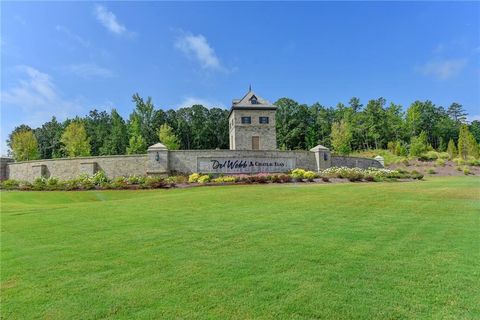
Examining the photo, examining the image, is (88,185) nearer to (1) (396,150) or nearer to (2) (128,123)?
(2) (128,123)

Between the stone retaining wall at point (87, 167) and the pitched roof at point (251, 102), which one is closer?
the stone retaining wall at point (87, 167)

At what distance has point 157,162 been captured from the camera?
25.0 meters

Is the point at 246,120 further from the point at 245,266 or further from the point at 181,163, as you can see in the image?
the point at 245,266

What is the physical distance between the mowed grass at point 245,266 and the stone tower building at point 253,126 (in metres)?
29.6

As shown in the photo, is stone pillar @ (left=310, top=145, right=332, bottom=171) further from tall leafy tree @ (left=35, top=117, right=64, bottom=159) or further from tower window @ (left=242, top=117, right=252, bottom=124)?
tall leafy tree @ (left=35, top=117, right=64, bottom=159)

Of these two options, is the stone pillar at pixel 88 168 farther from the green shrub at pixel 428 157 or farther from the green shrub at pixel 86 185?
the green shrub at pixel 428 157

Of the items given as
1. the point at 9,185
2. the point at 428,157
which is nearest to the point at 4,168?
the point at 9,185

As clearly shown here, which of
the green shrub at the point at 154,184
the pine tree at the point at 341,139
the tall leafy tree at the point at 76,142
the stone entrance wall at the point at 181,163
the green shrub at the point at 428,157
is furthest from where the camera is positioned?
the pine tree at the point at 341,139

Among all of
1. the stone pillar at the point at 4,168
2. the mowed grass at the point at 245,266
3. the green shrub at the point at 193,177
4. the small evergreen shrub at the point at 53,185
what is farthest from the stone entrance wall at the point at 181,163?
the mowed grass at the point at 245,266

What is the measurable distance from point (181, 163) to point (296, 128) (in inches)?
1830

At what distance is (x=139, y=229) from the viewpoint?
7.53 metres

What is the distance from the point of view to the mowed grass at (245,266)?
147 inches

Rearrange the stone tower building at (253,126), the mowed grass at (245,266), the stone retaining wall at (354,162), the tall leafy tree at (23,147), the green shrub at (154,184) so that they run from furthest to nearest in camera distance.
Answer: the tall leafy tree at (23,147)
the stone tower building at (253,126)
the stone retaining wall at (354,162)
the green shrub at (154,184)
the mowed grass at (245,266)

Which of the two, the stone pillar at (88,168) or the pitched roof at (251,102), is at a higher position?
the pitched roof at (251,102)
